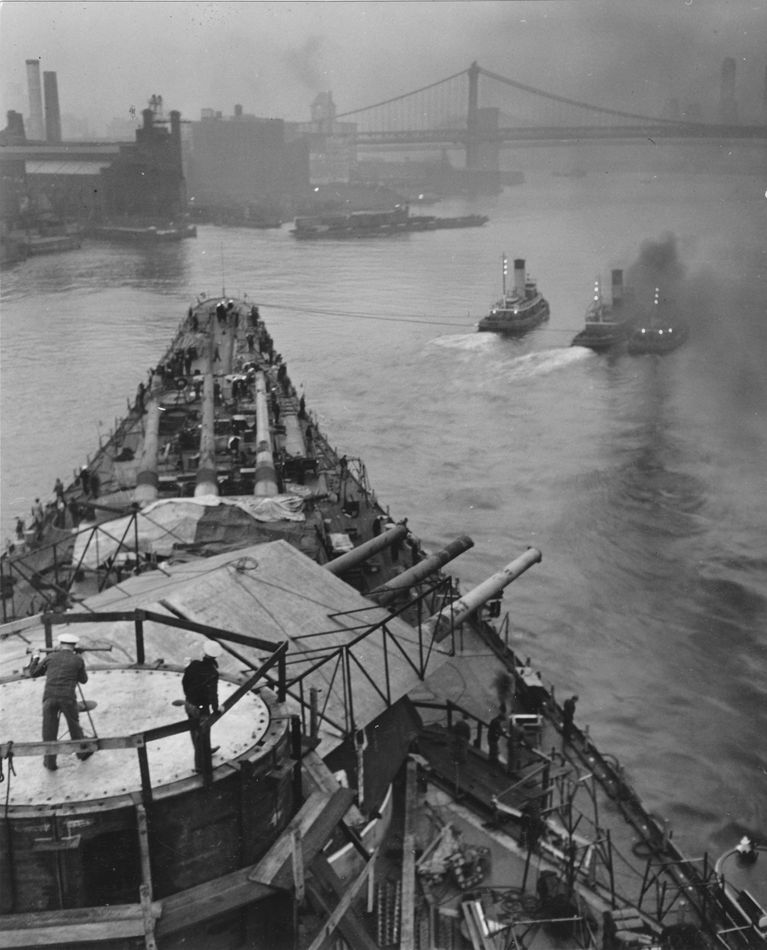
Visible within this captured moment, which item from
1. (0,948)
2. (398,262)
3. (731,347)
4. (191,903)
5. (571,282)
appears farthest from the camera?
(398,262)

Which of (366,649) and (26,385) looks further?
(26,385)

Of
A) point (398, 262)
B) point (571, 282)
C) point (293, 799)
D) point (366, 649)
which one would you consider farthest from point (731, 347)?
point (293, 799)

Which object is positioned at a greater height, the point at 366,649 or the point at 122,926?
the point at 122,926

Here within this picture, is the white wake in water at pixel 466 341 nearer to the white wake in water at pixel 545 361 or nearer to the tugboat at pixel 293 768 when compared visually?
the white wake in water at pixel 545 361

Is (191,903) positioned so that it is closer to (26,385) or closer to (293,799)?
(293,799)

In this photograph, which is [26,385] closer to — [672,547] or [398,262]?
[672,547]

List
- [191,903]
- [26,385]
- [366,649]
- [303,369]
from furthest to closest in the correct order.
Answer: [303,369] → [26,385] → [366,649] → [191,903]

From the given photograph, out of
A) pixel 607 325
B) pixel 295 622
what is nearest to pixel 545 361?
pixel 607 325
